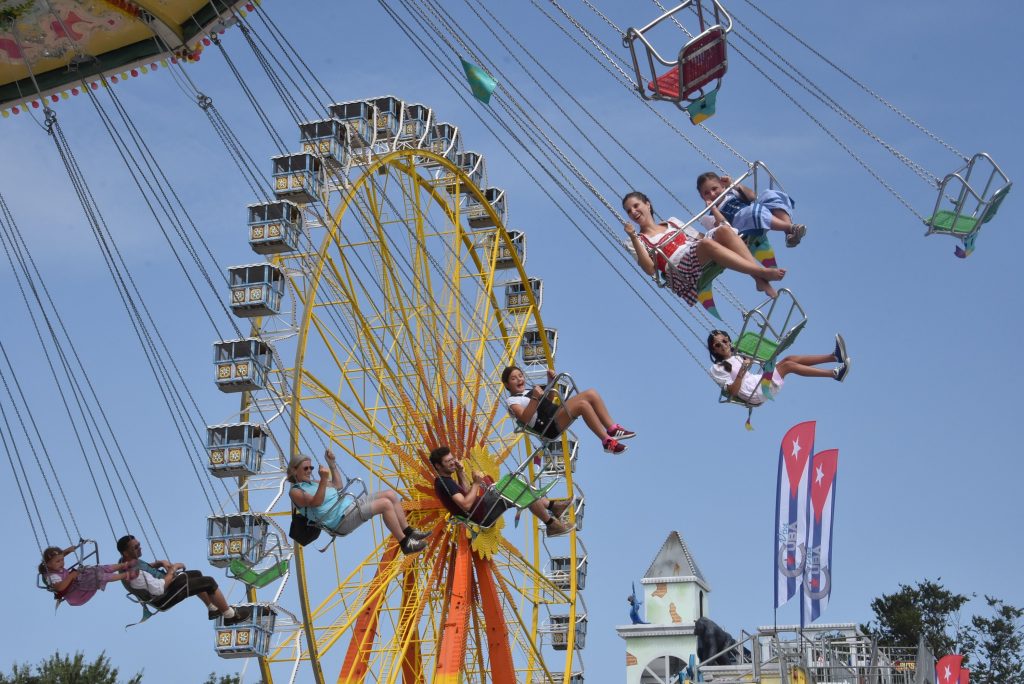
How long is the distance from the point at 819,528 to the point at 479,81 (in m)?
9.39

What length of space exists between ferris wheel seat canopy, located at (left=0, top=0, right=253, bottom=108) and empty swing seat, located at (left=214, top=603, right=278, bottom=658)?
636 cm

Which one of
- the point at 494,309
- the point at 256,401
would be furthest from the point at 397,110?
the point at 256,401

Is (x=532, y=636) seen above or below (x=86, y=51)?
below

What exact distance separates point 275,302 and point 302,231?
0.99m

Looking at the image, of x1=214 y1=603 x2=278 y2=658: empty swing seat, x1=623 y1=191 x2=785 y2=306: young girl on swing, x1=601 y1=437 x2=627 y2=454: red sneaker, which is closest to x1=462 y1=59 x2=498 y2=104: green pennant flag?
x1=623 y1=191 x2=785 y2=306: young girl on swing

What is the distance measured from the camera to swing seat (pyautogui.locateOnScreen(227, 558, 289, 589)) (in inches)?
804

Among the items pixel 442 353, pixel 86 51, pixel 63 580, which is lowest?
pixel 63 580

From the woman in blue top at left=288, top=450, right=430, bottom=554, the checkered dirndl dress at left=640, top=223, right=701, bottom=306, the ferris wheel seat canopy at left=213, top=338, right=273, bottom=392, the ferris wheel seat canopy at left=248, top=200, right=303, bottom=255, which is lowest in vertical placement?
the woman in blue top at left=288, top=450, right=430, bottom=554

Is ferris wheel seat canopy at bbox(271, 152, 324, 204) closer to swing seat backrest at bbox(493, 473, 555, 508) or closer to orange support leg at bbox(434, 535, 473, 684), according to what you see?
orange support leg at bbox(434, 535, 473, 684)

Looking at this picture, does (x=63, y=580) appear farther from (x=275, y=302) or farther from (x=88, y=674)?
(x=88, y=674)

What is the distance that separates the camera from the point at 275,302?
75.4 feet

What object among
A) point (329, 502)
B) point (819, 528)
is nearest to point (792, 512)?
point (819, 528)

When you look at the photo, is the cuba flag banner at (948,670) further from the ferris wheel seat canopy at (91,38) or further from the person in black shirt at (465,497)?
the ferris wheel seat canopy at (91,38)

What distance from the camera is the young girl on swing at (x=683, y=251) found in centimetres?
1659
